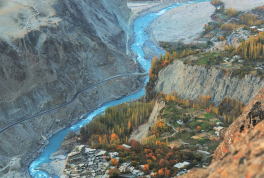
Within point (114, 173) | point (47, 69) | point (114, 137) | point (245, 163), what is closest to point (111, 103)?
point (47, 69)

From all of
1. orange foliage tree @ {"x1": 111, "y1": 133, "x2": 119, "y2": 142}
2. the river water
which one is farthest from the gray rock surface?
orange foliage tree @ {"x1": 111, "y1": 133, "x2": 119, "y2": 142}

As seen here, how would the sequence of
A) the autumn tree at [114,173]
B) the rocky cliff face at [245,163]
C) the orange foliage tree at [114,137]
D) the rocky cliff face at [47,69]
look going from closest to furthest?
the rocky cliff face at [245,163]
the autumn tree at [114,173]
the orange foliage tree at [114,137]
the rocky cliff face at [47,69]

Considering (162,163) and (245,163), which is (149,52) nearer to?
(162,163)

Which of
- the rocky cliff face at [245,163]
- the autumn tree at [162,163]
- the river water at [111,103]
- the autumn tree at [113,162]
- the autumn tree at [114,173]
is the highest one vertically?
the rocky cliff face at [245,163]

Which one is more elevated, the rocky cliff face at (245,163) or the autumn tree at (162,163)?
the rocky cliff face at (245,163)

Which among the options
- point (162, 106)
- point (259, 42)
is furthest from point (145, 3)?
point (162, 106)

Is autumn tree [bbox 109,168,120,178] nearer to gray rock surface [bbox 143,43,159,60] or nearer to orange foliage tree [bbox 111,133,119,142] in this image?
orange foliage tree [bbox 111,133,119,142]

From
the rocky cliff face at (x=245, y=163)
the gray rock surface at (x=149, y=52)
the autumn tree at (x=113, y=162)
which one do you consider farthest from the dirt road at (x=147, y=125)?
the gray rock surface at (x=149, y=52)

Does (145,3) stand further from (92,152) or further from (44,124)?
(92,152)

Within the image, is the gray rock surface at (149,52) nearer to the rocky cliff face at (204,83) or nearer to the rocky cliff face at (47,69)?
the rocky cliff face at (47,69)
